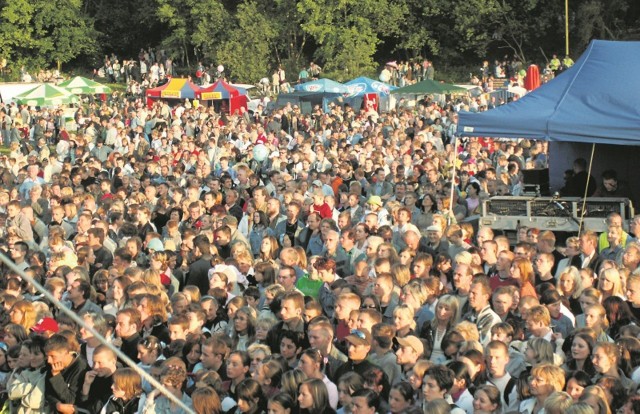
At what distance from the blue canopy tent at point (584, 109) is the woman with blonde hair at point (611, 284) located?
3.92 m

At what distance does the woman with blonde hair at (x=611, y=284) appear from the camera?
888 centimetres

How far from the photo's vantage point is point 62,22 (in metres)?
54.1

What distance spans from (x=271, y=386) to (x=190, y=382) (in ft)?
2.47

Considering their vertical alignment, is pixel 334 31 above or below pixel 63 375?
below

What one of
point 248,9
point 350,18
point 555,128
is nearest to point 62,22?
point 248,9

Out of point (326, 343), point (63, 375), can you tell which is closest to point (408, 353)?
point (326, 343)

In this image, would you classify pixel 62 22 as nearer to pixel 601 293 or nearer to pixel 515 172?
pixel 515 172

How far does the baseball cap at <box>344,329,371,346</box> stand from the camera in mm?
Answer: 7617

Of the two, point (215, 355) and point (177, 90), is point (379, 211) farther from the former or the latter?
point (177, 90)

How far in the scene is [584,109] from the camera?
1310cm

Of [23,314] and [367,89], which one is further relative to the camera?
[367,89]

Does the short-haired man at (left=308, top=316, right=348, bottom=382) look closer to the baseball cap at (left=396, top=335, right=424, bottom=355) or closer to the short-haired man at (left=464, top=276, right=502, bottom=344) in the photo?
the baseball cap at (left=396, top=335, right=424, bottom=355)

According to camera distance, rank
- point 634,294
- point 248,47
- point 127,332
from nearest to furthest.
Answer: point 634,294
point 127,332
point 248,47

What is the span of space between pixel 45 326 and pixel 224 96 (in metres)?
26.3
